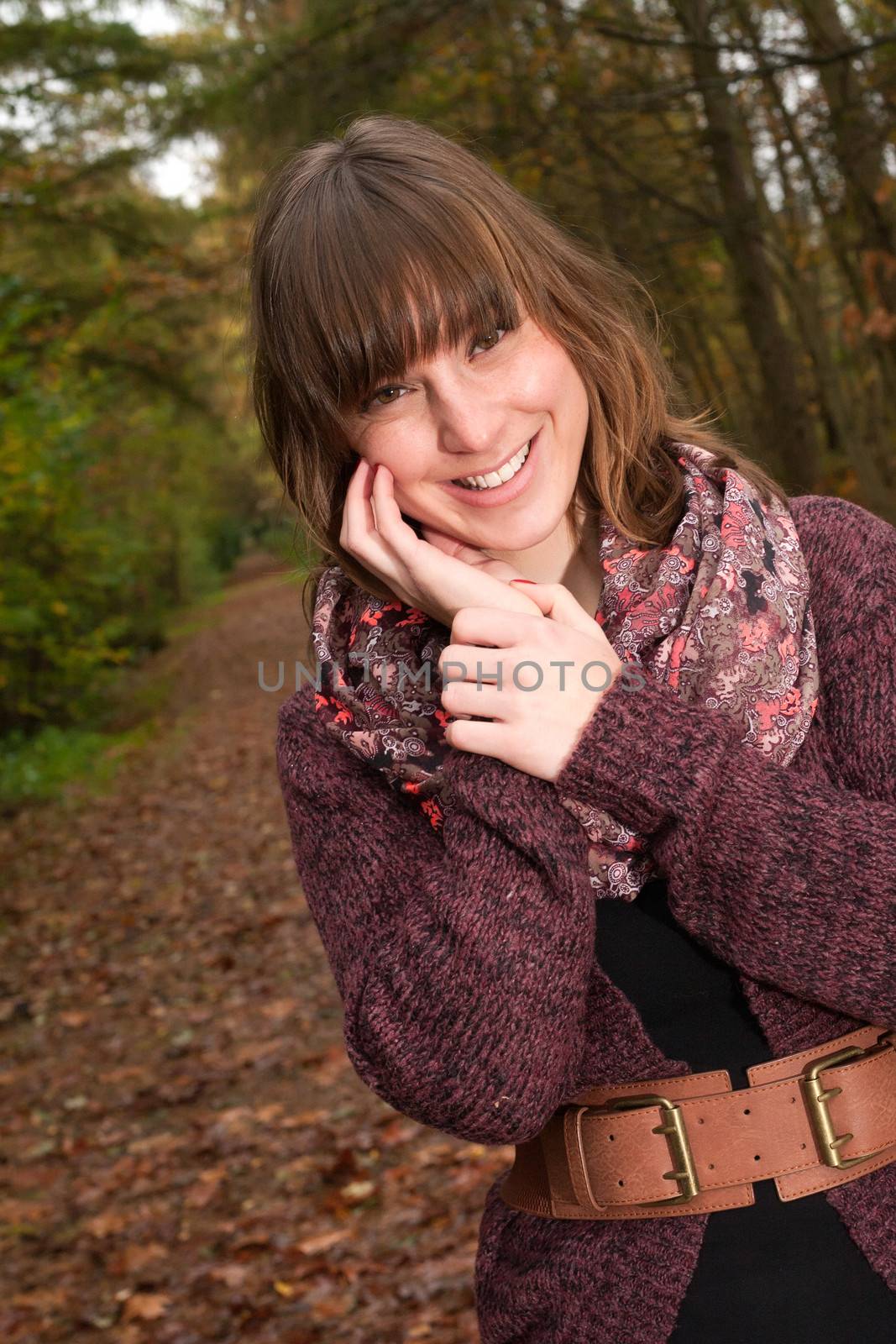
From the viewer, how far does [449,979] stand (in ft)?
5.36

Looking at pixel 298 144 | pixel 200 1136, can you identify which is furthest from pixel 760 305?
pixel 200 1136

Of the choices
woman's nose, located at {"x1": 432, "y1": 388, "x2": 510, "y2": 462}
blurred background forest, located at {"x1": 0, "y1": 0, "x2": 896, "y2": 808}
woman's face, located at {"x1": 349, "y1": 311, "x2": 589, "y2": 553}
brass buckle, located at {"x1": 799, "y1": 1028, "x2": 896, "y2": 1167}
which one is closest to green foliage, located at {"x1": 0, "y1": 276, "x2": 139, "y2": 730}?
blurred background forest, located at {"x1": 0, "y1": 0, "x2": 896, "y2": 808}

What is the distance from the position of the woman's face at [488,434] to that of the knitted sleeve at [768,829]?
0.38 meters

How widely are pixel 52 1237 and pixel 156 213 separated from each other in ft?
39.8

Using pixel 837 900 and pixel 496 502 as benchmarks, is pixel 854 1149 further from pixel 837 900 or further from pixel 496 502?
pixel 496 502

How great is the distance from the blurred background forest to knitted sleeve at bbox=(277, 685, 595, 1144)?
365cm

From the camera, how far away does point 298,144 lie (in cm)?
589

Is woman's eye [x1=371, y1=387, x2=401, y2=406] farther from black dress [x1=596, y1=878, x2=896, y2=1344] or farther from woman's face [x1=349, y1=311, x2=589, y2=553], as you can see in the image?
black dress [x1=596, y1=878, x2=896, y2=1344]

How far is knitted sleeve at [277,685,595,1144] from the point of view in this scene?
1617 millimetres

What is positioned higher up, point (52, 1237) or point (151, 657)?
point (151, 657)

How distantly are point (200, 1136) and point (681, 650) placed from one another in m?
4.34

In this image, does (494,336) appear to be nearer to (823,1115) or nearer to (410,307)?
(410,307)

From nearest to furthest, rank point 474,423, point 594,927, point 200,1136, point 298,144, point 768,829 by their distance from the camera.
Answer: point 768,829, point 594,927, point 474,423, point 200,1136, point 298,144

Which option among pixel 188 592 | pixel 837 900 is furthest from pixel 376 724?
pixel 188 592
